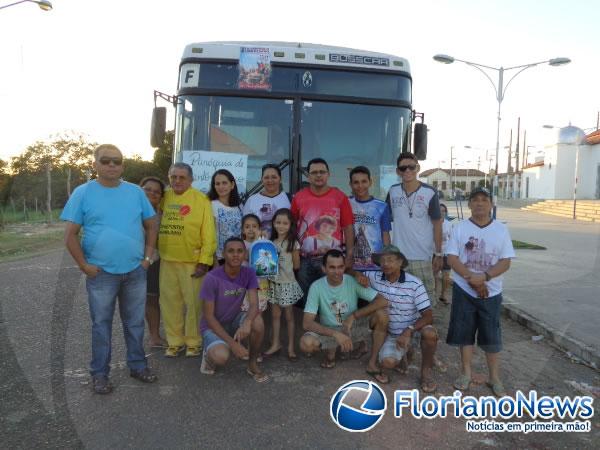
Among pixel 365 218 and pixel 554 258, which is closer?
pixel 365 218

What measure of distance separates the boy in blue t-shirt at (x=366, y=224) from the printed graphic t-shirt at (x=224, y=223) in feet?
3.92

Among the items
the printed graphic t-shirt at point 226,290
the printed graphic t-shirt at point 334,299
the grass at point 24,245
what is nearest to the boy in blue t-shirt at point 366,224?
the printed graphic t-shirt at point 334,299

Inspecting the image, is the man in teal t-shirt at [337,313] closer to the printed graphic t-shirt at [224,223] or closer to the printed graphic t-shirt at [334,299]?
the printed graphic t-shirt at [334,299]

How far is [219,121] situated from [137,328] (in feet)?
7.93

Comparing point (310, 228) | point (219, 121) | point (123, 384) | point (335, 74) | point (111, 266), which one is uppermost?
point (335, 74)

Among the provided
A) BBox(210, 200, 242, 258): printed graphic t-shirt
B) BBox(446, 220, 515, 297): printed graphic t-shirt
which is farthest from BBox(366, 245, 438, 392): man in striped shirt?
BBox(210, 200, 242, 258): printed graphic t-shirt

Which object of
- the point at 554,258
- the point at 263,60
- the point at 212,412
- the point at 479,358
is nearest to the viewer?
the point at 212,412

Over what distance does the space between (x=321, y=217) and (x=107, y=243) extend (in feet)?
6.27

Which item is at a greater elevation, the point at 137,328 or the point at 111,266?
the point at 111,266

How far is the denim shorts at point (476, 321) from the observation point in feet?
13.3

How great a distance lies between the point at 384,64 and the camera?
5594mm

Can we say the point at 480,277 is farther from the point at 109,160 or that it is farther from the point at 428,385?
the point at 109,160

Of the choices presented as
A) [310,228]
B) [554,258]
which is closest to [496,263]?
[310,228]

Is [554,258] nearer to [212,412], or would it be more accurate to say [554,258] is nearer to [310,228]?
[310,228]
